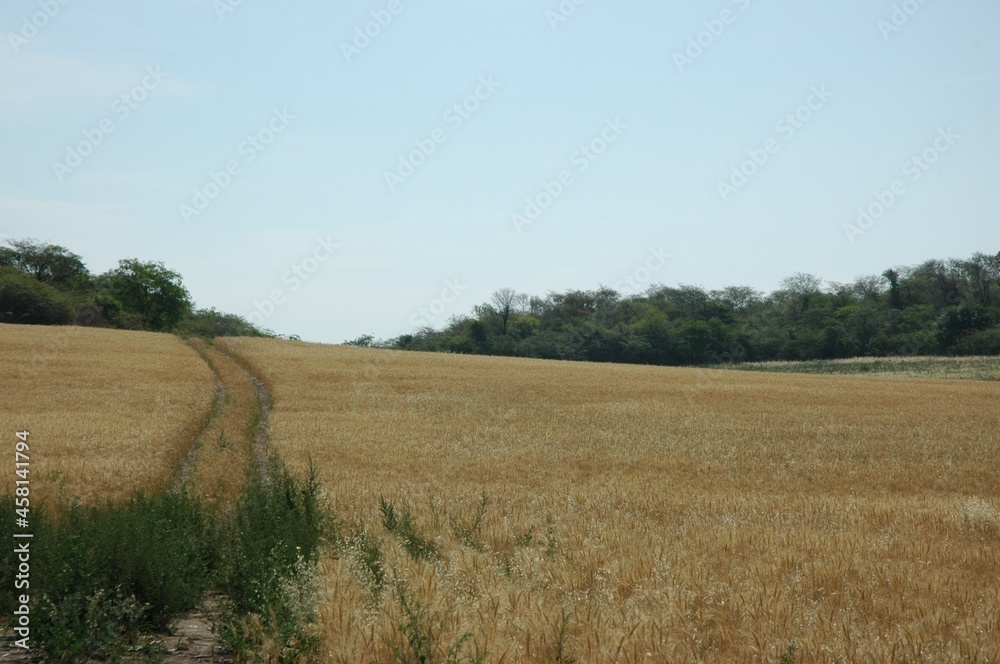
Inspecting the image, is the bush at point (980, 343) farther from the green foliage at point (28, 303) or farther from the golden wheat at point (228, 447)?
the green foliage at point (28, 303)

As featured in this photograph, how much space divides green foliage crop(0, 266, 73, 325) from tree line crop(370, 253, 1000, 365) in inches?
1936

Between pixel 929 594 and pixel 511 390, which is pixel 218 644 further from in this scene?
pixel 511 390

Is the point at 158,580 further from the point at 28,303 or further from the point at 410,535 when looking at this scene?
the point at 28,303

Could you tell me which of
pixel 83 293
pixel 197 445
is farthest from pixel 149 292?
pixel 197 445

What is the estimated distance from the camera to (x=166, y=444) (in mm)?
19250

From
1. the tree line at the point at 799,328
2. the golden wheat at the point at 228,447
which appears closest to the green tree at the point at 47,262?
the tree line at the point at 799,328

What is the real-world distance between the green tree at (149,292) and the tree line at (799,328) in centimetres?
3730

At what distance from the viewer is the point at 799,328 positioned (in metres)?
94.5

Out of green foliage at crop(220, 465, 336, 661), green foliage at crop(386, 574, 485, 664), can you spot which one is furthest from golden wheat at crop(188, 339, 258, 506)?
green foliage at crop(386, 574, 485, 664)

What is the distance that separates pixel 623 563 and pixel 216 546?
4974 mm

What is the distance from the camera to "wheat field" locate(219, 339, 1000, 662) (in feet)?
18.9

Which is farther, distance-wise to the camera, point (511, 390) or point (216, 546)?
point (511, 390)

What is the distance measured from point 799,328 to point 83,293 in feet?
307

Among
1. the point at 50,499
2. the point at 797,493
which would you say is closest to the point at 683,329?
the point at 797,493
